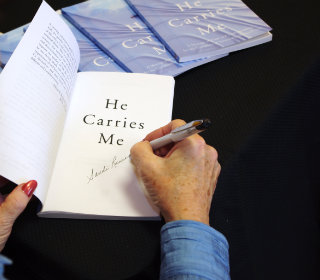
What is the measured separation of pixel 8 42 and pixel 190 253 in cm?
57

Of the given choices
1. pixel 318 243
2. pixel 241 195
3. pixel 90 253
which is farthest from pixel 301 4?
pixel 90 253

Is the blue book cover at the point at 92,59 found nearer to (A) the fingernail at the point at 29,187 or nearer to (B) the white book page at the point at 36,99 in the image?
(B) the white book page at the point at 36,99

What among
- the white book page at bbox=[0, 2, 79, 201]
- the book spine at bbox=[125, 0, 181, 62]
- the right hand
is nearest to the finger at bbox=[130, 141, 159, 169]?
the right hand

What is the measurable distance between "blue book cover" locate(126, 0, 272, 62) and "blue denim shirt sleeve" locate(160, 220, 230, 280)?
354mm

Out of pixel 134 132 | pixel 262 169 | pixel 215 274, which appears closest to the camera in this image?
pixel 215 274

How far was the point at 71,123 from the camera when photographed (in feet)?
1.81

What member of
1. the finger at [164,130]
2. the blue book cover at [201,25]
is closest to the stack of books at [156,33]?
the blue book cover at [201,25]

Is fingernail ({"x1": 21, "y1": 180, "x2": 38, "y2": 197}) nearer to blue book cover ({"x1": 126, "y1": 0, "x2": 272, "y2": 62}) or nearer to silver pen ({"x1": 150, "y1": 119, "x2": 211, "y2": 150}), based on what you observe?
silver pen ({"x1": 150, "y1": 119, "x2": 211, "y2": 150})

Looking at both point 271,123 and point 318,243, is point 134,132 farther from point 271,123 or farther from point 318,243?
point 318,243

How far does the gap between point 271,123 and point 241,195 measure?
159 millimetres

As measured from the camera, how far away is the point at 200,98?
62 centimetres

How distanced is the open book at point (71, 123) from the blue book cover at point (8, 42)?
0.48ft

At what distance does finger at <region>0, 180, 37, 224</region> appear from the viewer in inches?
16.8
